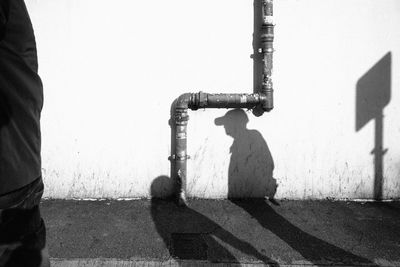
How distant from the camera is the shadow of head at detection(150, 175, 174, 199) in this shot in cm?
500

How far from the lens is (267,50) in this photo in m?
4.56

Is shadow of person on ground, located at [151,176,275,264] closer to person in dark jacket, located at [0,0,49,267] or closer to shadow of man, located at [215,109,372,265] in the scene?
shadow of man, located at [215,109,372,265]

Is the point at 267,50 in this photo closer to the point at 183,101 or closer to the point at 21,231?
the point at 183,101

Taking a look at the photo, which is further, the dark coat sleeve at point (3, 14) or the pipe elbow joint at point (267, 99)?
the pipe elbow joint at point (267, 99)

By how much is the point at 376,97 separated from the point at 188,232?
3.18 metres

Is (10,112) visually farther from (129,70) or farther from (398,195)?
(398,195)

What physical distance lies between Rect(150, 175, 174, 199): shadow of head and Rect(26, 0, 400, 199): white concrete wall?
88 millimetres

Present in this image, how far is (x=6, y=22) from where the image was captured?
1.68 meters

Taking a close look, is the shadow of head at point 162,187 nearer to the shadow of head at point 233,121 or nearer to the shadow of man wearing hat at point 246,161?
the shadow of man wearing hat at point 246,161

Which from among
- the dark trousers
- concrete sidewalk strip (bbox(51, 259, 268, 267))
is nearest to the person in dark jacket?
the dark trousers

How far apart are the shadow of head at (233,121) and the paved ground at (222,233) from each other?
40.9 inches

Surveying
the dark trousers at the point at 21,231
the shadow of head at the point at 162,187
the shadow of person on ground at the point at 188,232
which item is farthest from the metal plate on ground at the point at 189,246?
the dark trousers at the point at 21,231

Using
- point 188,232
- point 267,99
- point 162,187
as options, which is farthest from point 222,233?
point 267,99

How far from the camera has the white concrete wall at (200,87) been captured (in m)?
4.68
